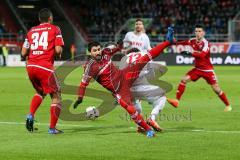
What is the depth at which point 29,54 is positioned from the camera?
1213cm

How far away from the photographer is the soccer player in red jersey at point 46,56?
11.9 meters

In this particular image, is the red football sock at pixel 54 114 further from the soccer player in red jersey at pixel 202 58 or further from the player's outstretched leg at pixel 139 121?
the soccer player in red jersey at pixel 202 58

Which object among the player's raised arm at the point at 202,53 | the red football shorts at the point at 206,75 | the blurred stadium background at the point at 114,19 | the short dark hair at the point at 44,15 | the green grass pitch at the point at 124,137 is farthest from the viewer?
the blurred stadium background at the point at 114,19

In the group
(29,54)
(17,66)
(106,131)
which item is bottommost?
(17,66)

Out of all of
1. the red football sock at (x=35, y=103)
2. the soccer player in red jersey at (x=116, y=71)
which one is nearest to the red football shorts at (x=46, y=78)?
the red football sock at (x=35, y=103)

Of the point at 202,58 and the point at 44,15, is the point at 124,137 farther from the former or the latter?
the point at 202,58

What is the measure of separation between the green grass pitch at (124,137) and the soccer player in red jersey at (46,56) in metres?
0.57

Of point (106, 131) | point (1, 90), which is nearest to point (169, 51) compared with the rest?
point (1, 90)

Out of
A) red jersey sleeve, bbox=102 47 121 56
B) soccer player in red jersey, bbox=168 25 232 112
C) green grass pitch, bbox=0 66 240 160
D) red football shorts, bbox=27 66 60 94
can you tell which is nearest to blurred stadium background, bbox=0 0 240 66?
soccer player in red jersey, bbox=168 25 232 112

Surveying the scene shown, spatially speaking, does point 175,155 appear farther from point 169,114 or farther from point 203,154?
point 169,114

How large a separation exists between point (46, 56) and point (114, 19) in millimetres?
44838

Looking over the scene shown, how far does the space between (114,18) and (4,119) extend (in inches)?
1684

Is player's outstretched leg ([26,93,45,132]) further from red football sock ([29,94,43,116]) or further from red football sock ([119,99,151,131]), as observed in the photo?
red football sock ([119,99,151,131])

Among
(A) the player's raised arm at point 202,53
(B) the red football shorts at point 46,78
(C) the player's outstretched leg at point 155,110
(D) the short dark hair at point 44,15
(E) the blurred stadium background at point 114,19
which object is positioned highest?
(D) the short dark hair at point 44,15
